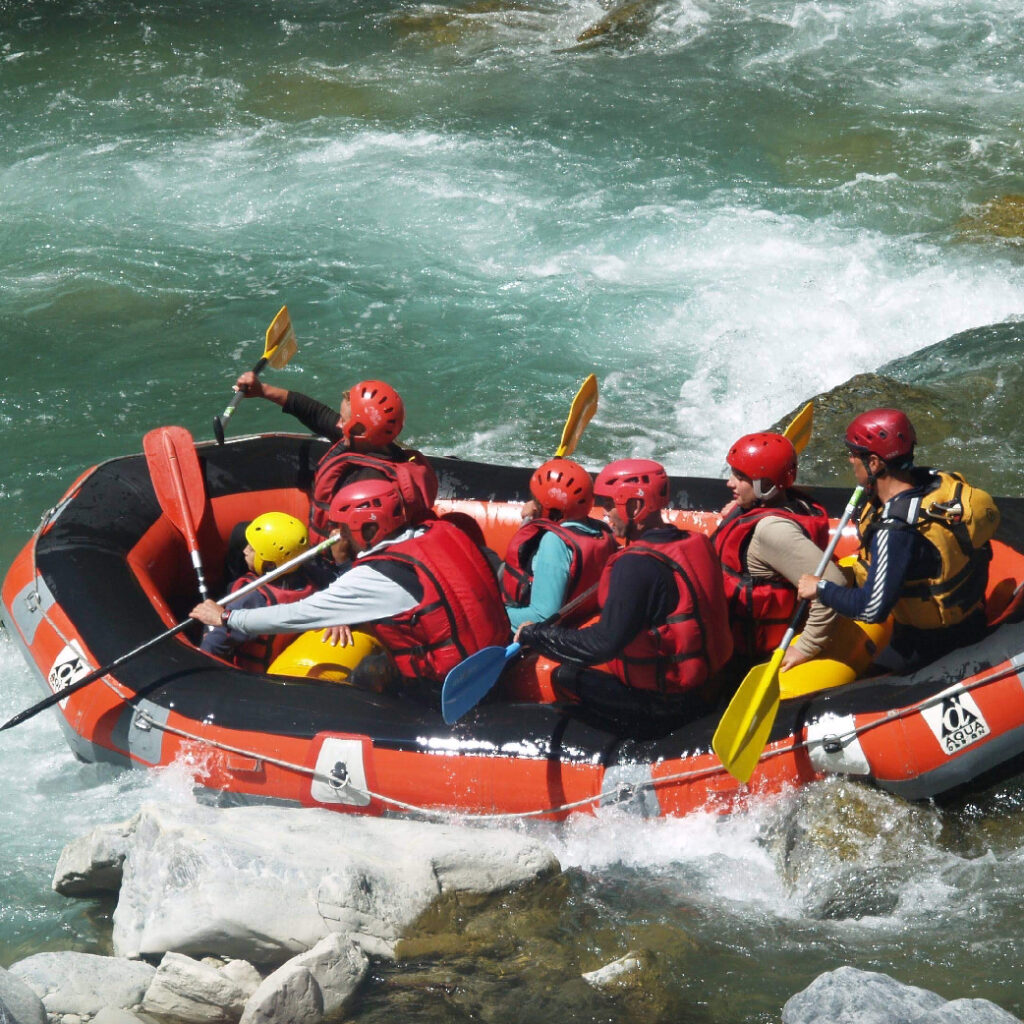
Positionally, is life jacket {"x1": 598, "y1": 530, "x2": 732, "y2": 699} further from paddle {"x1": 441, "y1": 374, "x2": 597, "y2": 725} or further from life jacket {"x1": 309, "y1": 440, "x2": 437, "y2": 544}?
life jacket {"x1": 309, "y1": 440, "x2": 437, "y2": 544}

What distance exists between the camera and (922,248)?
990cm

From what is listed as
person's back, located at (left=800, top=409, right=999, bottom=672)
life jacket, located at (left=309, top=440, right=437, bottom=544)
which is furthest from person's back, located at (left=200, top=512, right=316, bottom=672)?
person's back, located at (left=800, top=409, right=999, bottom=672)

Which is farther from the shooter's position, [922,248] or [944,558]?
[922,248]

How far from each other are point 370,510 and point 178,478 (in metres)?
1.43

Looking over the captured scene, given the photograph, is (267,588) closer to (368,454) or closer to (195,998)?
(368,454)

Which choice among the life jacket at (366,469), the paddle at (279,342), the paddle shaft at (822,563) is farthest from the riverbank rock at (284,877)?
the paddle at (279,342)

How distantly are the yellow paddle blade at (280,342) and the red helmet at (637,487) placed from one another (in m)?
2.69

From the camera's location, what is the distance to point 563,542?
4629 millimetres

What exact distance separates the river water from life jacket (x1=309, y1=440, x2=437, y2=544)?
125 cm

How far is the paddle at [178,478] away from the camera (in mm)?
5434

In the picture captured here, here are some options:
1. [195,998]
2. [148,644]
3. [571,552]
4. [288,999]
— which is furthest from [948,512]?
[148,644]

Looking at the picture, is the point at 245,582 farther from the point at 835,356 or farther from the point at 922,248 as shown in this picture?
the point at 922,248

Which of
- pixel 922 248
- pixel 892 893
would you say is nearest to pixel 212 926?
pixel 892 893

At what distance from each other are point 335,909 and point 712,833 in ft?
4.24
